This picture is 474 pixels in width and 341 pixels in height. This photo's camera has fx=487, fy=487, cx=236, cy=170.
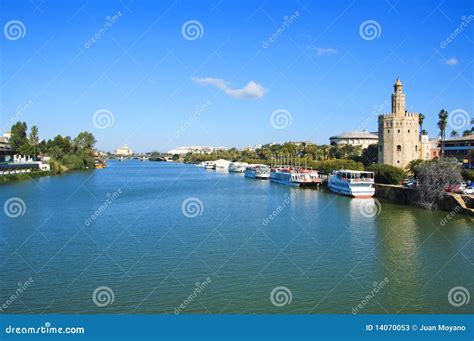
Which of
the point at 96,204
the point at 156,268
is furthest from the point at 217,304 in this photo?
the point at 96,204

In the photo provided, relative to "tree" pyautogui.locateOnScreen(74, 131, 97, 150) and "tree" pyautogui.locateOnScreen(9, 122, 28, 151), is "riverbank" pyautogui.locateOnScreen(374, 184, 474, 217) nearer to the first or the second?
"tree" pyautogui.locateOnScreen(9, 122, 28, 151)

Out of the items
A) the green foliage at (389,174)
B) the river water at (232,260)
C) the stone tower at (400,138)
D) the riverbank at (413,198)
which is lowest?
the river water at (232,260)

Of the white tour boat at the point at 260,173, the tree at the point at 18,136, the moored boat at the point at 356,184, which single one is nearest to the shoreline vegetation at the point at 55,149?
the tree at the point at 18,136

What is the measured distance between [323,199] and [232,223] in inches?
480

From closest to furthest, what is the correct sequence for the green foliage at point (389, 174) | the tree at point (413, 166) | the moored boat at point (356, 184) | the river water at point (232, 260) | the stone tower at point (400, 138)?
the river water at point (232, 260), the moored boat at point (356, 184), the tree at point (413, 166), the green foliage at point (389, 174), the stone tower at point (400, 138)

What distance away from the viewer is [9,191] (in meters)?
34.6

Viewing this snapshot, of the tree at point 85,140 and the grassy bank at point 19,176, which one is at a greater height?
the tree at point 85,140

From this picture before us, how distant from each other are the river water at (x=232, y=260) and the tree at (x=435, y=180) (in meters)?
1.45

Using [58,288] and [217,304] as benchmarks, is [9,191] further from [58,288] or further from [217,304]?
[217,304]

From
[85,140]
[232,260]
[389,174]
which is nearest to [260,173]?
[389,174]

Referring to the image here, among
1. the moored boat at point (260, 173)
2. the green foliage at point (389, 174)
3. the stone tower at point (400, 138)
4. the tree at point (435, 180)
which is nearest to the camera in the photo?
the tree at point (435, 180)

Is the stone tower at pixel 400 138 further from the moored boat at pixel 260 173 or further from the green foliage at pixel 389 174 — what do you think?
the moored boat at pixel 260 173

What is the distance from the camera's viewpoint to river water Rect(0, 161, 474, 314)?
10.6 m

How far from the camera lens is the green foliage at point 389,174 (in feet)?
109
